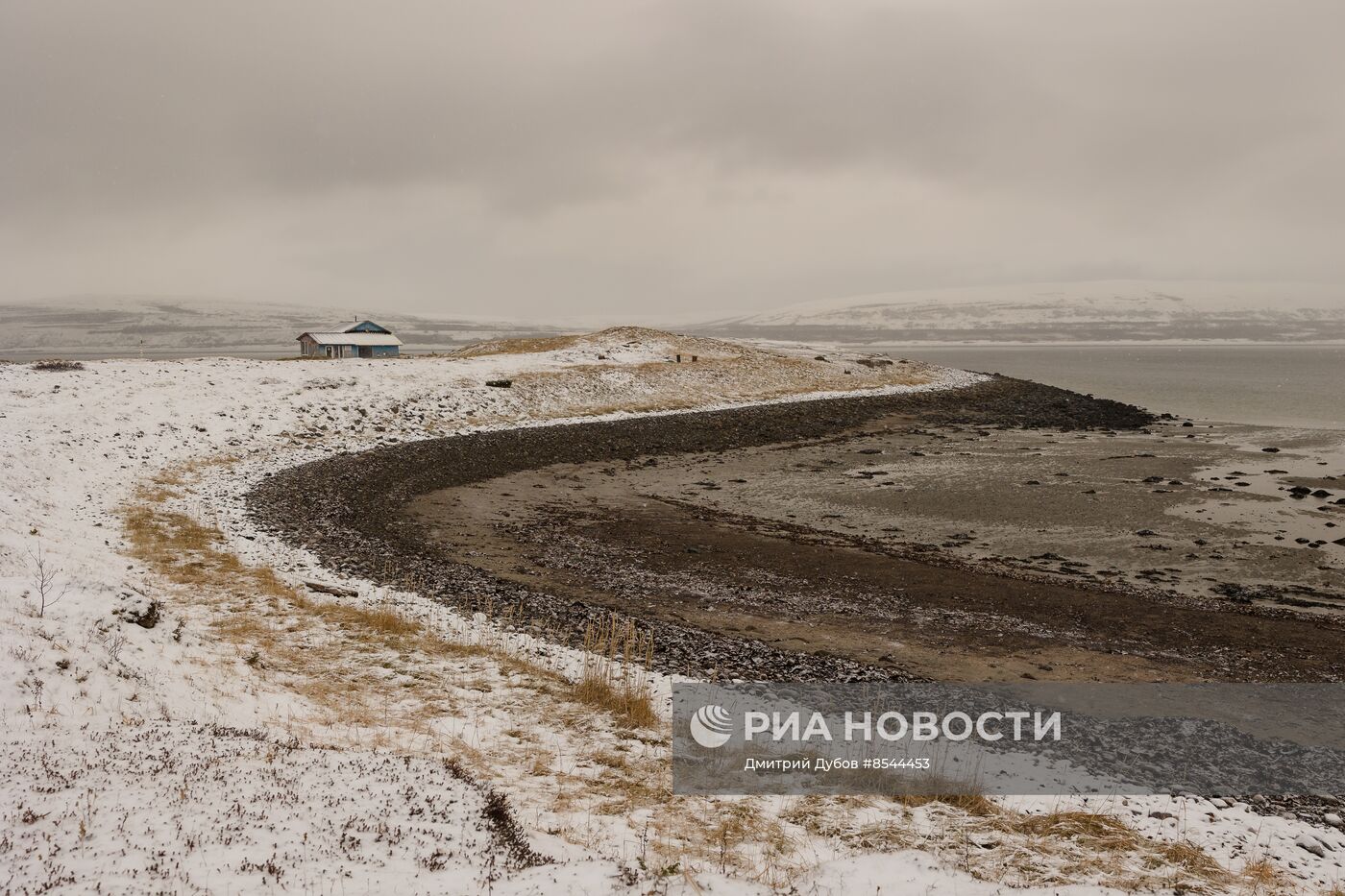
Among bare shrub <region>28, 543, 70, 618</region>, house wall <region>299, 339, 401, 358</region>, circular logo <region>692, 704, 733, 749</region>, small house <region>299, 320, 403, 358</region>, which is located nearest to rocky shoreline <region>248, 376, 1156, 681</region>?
circular logo <region>692, 704, 733, 749</region>

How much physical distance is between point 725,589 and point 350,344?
75.2 metres

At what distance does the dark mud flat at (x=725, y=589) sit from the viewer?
1431 centimetres

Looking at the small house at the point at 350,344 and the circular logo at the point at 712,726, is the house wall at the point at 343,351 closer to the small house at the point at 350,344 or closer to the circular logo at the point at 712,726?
the small house at the point at 350,344

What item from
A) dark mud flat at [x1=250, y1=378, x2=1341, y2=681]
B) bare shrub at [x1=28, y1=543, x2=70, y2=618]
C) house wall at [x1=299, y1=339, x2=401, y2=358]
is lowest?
dark mud flat at [x1=250, y1=378, x2=1341, y2=681]

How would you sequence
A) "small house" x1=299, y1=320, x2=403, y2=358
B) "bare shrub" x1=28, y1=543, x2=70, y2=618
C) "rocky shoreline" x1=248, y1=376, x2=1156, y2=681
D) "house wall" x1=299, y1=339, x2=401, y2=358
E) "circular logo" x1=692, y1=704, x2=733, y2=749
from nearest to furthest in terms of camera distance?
1. "bare shrub" x1=28, y1=543, x2=70, y2=618
2. "circular logo" x1=692, y1=704, x2=733, y2=749
3. "rocky shoreline" x1=248, y1=376, x2=1156, y2=681
4. "small house" x1=299, y1=320, x2=403, y2=358
5. "house wall" x1=299, y1=339, x2=401, y2=358

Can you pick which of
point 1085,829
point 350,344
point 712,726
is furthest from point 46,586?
point 350,344

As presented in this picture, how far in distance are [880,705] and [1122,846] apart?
4241mm

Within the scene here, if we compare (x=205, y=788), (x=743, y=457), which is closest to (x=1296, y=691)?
(x=205, y=788)

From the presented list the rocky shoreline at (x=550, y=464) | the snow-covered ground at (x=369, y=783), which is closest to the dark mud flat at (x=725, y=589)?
the rocky shoreline at (x=550, y=464)

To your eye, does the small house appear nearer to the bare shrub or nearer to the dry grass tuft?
the bare shrub

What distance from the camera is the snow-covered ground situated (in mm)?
6734

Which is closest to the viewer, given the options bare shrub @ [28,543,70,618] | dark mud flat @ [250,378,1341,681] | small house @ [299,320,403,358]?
bare shrub @ [28,543,70,618]

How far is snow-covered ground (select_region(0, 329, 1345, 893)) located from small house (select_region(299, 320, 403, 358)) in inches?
2704

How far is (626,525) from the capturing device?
2497 centimetres
